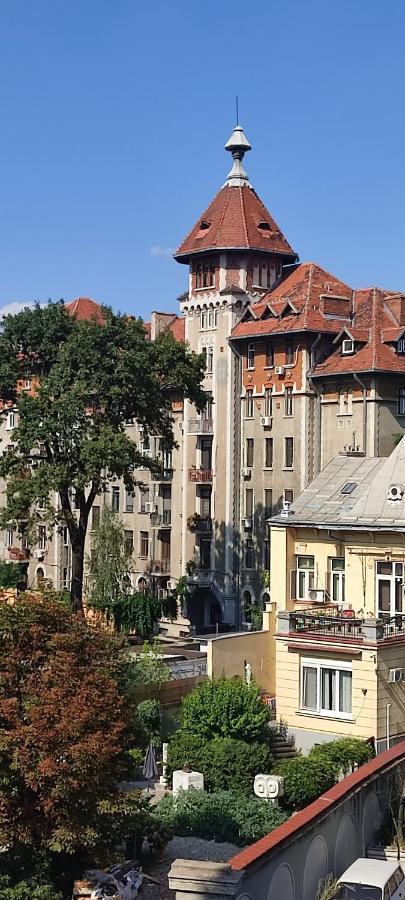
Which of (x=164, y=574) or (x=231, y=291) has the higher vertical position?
(x=231, y=291)

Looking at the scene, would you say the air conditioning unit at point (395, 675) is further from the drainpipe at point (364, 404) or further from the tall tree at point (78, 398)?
the drainpipe at point (364, 404)

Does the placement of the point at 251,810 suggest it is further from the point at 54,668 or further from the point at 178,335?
the point at 178,335

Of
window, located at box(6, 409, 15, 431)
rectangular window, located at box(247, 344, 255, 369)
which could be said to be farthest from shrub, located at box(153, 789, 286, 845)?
window, located at box(6, 409, 15, 431)

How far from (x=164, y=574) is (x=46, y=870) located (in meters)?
40.8

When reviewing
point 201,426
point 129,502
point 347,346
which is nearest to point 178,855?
point 347,346

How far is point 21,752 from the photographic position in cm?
2153

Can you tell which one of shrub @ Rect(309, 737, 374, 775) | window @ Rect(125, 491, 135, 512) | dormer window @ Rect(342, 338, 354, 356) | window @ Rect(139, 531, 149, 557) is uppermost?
dormer window @ Rect(342, 338, 354, 356)

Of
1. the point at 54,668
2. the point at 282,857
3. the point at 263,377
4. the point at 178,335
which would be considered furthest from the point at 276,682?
the point at 178,335

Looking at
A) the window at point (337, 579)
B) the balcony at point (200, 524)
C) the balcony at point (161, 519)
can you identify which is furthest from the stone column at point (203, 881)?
the balcony at point (161, 519)

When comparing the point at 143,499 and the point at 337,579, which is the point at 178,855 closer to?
the point at 337,579

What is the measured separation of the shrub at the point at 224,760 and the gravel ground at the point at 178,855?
4.40m

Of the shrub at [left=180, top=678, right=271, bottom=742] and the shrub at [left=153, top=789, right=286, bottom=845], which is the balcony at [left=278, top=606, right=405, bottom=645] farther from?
the shrub at [left=153, top=789, right=286, bottom=845]

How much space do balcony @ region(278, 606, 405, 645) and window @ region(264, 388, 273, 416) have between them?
21.4 meters

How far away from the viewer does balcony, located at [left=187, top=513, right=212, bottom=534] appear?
59.9 meters
